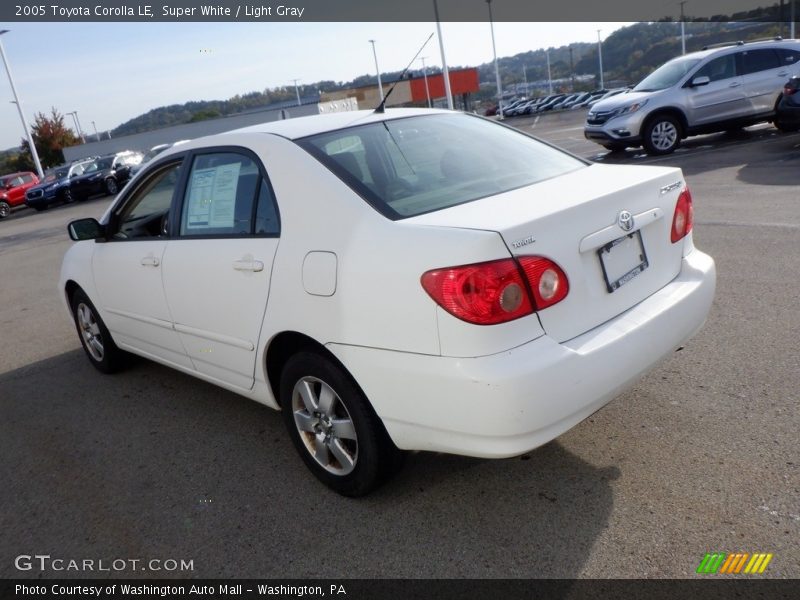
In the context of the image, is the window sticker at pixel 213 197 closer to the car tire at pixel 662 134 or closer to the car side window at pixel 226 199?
the car side window at pixel 226 199

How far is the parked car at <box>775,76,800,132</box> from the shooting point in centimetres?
1188

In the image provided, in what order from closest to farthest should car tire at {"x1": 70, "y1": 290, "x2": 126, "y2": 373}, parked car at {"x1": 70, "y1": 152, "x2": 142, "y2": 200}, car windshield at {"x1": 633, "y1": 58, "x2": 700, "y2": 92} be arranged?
car tire at {"x1": 70, "y1": 290, "x2": 126, "y2": 373}
car windshield at {"x1": 633, "y1": 58, "x2": 700, "y2": 92}
parked car at {"x1": 70, "y1": 152, "x2": 142, "y2": 200}

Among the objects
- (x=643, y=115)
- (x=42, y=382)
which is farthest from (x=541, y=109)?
(x=42, y=382)

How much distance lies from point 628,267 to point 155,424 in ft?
10.1

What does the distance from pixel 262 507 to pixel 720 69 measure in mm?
13387

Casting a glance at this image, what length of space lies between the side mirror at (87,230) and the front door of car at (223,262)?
42.1 inches

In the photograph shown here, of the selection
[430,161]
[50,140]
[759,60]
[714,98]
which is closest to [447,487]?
[430,161]

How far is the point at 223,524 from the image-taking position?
3240mm

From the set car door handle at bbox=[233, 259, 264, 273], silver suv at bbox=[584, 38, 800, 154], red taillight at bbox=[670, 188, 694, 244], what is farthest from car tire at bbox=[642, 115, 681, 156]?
car door handle at bbox=[233, 259, 264, 273]

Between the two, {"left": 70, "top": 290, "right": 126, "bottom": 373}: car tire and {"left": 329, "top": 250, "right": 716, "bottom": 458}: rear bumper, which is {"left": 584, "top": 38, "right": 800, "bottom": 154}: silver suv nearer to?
{"left": 70, "top": 290, "right": 126, "bottom": 373}: car tire

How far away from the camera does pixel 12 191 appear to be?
101ft

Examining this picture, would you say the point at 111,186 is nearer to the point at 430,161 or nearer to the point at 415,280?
the point at 430,161

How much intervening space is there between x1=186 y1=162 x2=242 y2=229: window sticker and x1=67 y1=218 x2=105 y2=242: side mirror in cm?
124

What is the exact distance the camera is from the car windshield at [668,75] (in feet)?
45.1
